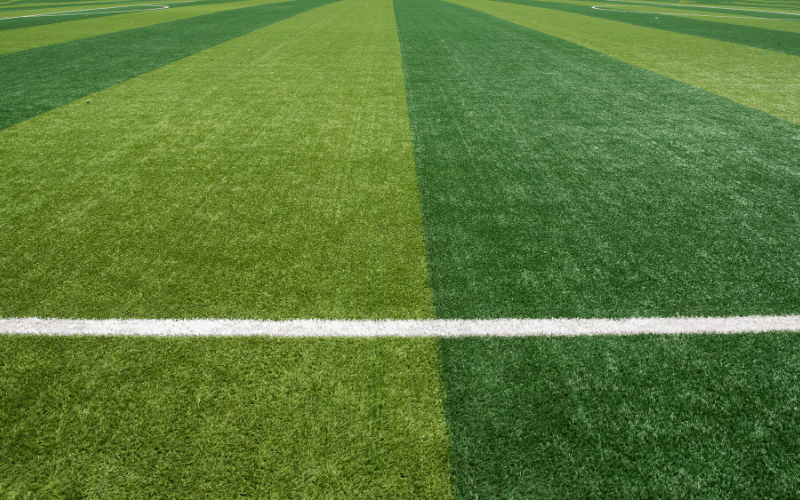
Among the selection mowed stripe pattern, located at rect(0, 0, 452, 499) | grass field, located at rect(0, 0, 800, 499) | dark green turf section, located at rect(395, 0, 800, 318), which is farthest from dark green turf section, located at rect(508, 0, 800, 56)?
mowed stripe pattern, located at rect(0, 0, 452, 499)

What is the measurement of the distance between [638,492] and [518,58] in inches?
298

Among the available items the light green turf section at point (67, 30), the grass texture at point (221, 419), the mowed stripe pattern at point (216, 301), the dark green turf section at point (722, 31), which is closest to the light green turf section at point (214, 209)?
the mowed stripe pattern at point (216, 301)

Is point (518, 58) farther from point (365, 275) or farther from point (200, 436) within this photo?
point (200, 436)

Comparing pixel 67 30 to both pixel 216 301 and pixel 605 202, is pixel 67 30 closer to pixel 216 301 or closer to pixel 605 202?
pixel 216 301

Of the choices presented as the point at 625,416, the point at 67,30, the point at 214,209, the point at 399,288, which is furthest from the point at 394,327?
the point at 67,30

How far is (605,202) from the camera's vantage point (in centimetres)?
290

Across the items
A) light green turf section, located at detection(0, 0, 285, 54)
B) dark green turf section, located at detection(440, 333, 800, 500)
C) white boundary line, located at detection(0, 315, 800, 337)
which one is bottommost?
dark green turf section, located at detection(440, 333, 800, 500)

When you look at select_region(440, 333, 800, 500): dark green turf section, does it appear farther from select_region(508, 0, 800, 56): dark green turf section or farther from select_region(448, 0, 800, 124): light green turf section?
select_region(508, 0, 800, 56): dark green turf section

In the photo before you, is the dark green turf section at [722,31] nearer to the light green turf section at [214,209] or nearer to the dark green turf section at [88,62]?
the light green turf section at [214,209]

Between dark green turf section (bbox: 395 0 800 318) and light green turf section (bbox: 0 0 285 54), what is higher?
light green turf section (bbox: 0 0 285 54)

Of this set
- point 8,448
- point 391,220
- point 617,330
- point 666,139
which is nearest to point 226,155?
point 391,220

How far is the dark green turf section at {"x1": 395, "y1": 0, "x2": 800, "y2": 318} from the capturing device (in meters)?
2.12

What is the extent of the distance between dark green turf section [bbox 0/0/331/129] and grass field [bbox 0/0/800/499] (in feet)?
1.17

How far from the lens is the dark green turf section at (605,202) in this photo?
2119mm
